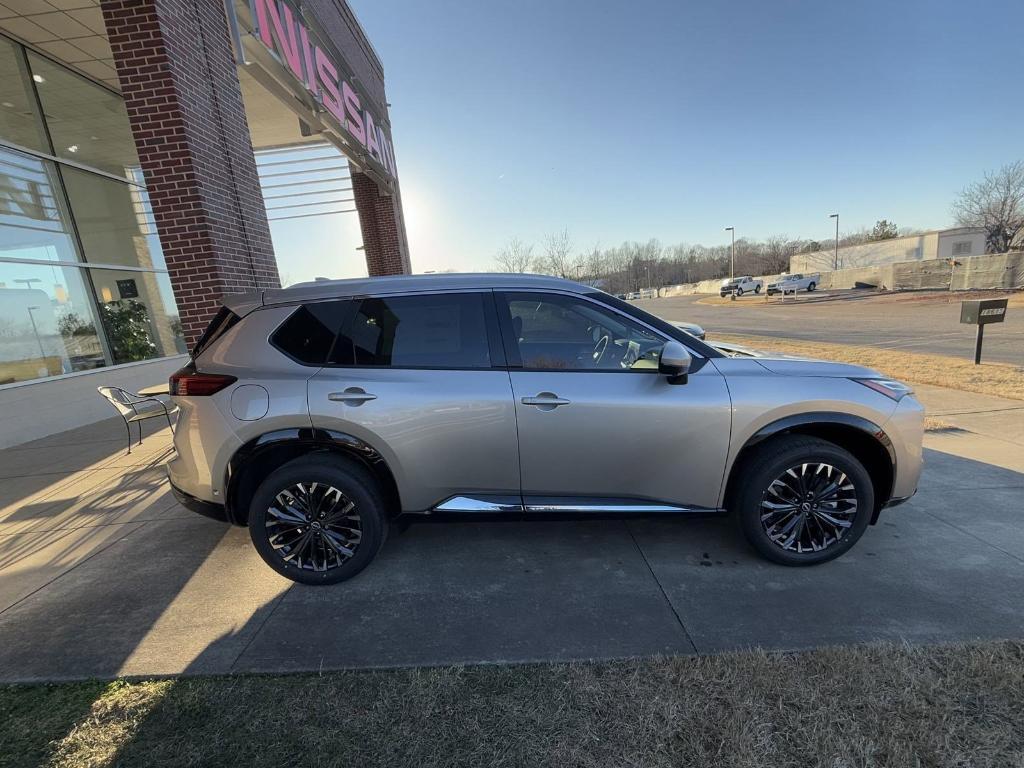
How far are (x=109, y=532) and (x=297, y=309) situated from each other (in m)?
2.68

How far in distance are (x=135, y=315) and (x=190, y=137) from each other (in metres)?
6.72

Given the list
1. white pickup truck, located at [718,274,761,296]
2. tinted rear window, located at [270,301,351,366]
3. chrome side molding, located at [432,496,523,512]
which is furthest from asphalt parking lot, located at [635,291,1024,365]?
white pickup truck, located at [718,274,761,296]

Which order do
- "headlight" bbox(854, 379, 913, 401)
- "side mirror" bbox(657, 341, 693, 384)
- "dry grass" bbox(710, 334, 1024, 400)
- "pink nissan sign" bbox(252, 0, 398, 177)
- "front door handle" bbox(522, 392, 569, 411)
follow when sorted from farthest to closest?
"dry grass" bbox(710, 334, 1024, 400) → "pink nissan sign" bbox(252, 0, 398, 177) → "headlight" bbox(854, 379, 913, 401) → "front door handle" bbox(522, 392, 569, 411) → "side mirror" bbox(657, 341, 693, 384)

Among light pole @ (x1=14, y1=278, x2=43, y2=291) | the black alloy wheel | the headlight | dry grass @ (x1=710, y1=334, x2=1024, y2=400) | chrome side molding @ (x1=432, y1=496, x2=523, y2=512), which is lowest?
dry grass @ (x1=710, y1=334, x2=1024, y2=400)

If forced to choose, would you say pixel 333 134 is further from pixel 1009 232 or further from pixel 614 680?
pixel 1009 232

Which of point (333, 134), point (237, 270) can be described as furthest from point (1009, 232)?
point (237, 270)

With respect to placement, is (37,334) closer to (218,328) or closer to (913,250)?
(218,328)

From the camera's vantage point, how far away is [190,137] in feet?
15.9

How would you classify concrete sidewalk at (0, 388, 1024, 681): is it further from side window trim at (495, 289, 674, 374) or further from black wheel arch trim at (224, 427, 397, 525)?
side window trim at (495, 289, 674, 374)

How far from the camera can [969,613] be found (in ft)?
8.18

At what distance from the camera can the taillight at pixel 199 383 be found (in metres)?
2.87

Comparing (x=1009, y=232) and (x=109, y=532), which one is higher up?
(x=1009, y=232)

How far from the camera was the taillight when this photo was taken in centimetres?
287

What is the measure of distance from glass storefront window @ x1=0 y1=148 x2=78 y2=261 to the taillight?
24.4 feet
